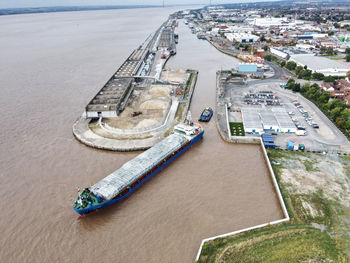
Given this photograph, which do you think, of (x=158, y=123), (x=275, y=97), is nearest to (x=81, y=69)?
(x=158, y=123)

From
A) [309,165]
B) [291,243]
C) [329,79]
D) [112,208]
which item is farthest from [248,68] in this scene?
[112,208]

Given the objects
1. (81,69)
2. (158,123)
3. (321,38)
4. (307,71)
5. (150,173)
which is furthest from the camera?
(321,38)

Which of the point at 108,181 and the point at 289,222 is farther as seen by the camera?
the point at 108,181

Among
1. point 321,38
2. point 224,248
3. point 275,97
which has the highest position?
point 321,38

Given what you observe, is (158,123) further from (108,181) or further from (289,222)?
(289,222)

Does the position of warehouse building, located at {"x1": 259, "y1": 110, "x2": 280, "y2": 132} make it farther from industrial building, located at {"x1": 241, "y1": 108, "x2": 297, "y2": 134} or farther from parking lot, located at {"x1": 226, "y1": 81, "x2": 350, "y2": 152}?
parking lot, located at {"x1": 226, "y1": 81, "x2": 350, "y2": 152}
